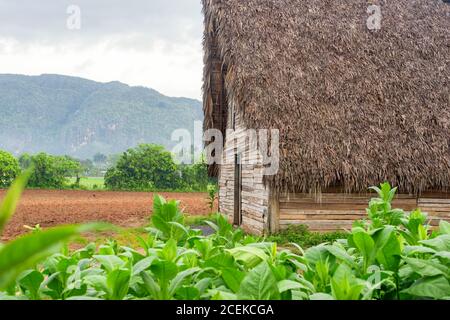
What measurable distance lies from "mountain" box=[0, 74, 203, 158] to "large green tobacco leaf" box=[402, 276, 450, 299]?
392 ft

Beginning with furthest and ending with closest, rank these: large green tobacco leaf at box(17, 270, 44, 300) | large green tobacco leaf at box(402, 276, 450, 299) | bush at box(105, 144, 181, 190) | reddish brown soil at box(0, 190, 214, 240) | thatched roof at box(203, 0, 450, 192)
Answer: bush at box(105, 144, 181, 190)
reddish brown soil at box(0, 190, 214, 240)
thatched roof at box(203, 0, 450, 192)
large green tobacco leaf at box(17, 270, 44, 300)
large green tobacco leaf at box(402, 276, 450, 299)

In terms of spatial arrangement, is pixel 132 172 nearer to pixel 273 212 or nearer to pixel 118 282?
pixel 273 212

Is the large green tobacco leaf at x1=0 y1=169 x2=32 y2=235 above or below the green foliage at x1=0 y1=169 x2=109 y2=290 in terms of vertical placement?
above

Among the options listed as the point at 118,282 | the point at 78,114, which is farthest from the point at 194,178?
the point at 78,114

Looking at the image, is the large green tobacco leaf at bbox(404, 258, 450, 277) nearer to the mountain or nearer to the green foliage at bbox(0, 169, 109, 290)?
the green foliage at bbox(0, 169, 109, 290)

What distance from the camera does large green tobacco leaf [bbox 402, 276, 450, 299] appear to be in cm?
100

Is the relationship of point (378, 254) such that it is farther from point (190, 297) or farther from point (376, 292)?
point (190, 297)

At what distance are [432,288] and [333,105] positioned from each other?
10599mm

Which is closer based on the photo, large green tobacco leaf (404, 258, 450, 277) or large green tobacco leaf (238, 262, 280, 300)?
large green tobacco leaf (238, 262, 280, 300)

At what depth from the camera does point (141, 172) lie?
30.0 metres

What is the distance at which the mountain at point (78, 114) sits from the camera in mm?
123062

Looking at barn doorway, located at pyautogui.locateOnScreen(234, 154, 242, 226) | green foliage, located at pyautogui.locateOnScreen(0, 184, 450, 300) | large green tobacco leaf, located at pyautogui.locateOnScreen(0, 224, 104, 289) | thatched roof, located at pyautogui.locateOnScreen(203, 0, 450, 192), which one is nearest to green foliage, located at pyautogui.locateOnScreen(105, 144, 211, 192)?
barn doorway, located at pyautogui.locateOnScreen(234, 154, 242, 226)

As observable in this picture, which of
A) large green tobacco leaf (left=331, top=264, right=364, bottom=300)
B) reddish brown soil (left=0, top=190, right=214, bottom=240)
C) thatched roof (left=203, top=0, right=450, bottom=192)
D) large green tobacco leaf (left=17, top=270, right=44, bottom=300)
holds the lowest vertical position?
reddish brown soil (left=0, top=190, right=214, bottom=240)

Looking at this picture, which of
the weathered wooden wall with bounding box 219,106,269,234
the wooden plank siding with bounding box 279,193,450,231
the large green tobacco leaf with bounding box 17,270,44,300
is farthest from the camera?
the weathered wooden wall with bounding box 219,106,269,234
